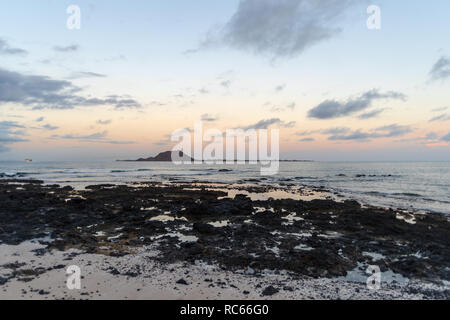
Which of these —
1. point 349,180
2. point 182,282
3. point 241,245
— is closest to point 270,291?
point 182,282

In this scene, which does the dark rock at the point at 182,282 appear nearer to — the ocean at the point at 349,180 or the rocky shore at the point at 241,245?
the rocky shore at the point at 241,245

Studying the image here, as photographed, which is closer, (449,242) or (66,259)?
(66,259)

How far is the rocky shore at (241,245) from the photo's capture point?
28.2 feet

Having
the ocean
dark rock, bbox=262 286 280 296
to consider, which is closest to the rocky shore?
dark rock, bbox=262 286 280 296

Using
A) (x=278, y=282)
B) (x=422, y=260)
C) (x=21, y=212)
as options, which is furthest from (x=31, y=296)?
(x=21, y=212)

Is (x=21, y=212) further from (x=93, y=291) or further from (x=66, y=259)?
(x=93, y=291)

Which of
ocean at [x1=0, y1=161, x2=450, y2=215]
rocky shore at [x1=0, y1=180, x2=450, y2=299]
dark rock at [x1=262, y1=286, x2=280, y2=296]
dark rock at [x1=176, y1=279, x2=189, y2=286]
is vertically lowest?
ocean at [x1=0, y1=161, x2=450, y2=215]

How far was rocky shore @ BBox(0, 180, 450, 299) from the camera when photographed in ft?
28.2

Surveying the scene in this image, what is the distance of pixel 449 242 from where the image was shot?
13336mm

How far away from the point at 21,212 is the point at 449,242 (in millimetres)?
26261

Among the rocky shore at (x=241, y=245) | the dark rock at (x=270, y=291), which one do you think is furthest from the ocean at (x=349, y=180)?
the dark rock at (x=270, y=291)

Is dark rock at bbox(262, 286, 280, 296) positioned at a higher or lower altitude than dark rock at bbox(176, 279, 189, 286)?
lower

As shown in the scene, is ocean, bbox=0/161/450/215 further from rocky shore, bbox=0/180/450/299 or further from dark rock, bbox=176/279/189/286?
dark rock, bbox=176/279/189/286
